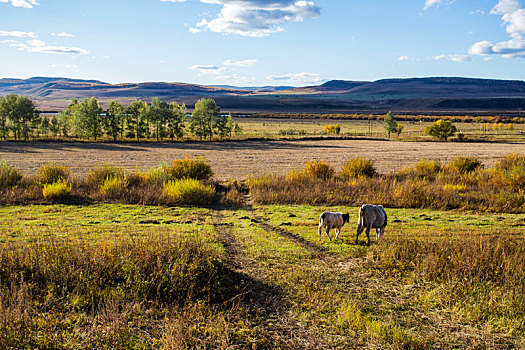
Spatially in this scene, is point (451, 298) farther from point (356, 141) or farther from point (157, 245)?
point (356, 141)

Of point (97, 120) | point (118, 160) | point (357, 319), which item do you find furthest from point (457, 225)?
point (97, 120)

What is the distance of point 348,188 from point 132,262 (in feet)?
50.0

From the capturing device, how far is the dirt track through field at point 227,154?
3794cm

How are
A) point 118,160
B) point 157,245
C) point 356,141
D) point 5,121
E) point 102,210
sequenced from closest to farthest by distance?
1. point 157,245
2. point 102,210
3. point 118,160
4. point 5,121
5. point 356,141

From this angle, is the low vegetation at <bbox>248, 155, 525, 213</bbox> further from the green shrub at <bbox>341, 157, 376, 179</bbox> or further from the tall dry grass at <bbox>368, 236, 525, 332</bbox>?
the tall dry grass at <bbox>368, 236, 525, 332</bbox>

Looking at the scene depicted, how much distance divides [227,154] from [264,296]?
42.3 meters

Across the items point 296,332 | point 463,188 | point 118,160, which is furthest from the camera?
point 118,160

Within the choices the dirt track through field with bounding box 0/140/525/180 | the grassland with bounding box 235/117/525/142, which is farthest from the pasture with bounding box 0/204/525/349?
the grassland with bounding box 235/117/525/142

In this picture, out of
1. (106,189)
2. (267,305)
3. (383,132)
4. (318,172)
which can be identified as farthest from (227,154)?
(383,132)

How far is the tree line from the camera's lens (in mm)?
62906

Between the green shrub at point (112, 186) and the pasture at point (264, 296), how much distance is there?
8696 mm

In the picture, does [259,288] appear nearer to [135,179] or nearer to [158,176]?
[158,176]

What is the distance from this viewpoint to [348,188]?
2097 centimetres

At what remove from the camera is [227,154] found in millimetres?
49469
